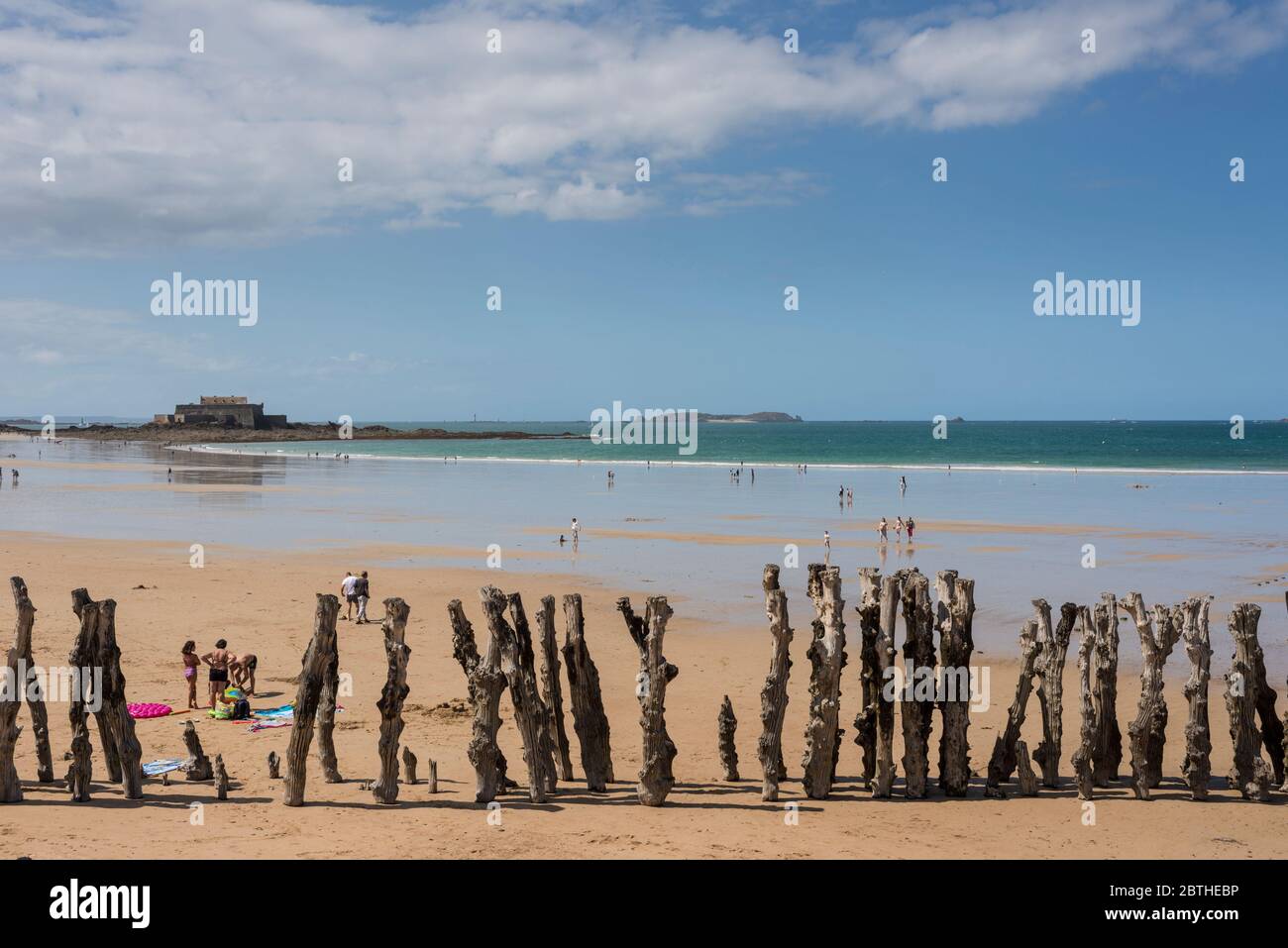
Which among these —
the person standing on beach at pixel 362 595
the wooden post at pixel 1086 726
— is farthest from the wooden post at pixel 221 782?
the person standing on beach at pixel 362 595

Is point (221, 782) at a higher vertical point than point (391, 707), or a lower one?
lower

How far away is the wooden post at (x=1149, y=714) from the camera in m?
11.7

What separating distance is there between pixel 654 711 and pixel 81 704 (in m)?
6.55

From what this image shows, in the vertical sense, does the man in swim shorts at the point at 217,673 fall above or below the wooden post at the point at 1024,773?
above

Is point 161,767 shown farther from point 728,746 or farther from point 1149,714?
point 1149,714

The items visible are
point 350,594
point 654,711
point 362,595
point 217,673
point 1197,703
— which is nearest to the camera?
point 654,711

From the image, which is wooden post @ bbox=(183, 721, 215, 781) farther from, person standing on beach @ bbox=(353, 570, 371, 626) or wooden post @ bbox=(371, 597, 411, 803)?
person standing on beach @ bbox=(353, 570, 371, 626)

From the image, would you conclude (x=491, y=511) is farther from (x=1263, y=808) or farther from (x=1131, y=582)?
(x=1263, y=808)

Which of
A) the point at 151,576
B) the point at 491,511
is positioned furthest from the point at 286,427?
the point at 151,576

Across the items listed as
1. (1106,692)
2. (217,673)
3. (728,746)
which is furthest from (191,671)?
(1106,692)

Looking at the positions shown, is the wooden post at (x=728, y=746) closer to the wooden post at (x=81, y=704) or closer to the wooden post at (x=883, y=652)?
the wooden post at (x=883, y=652)

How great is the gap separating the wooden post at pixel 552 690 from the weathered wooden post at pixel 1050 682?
19.5 feet

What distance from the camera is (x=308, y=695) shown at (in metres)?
11.3
